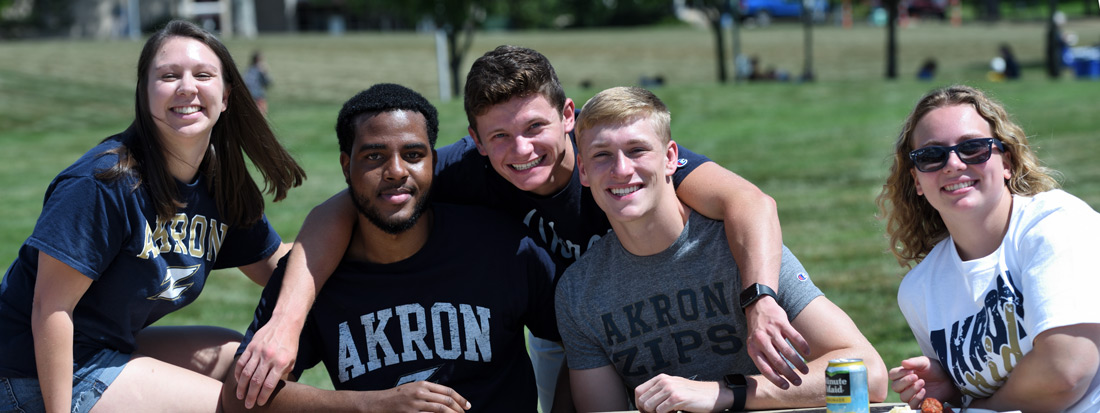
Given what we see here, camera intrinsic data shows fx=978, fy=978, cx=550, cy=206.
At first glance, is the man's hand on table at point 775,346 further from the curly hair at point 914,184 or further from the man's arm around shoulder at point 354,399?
the man's arm around shoulder at point 354,399

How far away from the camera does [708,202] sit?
12.2ft

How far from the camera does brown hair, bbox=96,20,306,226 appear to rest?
3.64 meters

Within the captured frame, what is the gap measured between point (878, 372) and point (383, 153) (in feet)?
6.53

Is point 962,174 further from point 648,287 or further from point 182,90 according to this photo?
point 182,90

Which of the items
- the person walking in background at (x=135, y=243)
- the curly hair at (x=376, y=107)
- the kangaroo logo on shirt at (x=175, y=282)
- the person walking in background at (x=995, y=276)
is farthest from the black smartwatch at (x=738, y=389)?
the kangaroo logo on shirt at (x=175, y=282)

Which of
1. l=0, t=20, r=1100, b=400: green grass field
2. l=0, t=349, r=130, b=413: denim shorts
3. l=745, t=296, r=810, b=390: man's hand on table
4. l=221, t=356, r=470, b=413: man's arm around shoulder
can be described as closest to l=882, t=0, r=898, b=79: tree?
l=0, t=20, r=1100, b=400: green grass field

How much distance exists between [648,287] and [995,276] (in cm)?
118

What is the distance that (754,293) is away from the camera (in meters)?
3.35

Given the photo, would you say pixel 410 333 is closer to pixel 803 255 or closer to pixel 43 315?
pixel 43 315

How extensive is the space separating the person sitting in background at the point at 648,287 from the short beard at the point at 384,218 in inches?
25.0

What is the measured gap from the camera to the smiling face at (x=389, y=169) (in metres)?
3.79

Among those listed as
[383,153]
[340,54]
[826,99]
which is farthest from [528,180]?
[340,54]

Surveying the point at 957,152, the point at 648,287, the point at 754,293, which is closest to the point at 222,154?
the point at 648,287

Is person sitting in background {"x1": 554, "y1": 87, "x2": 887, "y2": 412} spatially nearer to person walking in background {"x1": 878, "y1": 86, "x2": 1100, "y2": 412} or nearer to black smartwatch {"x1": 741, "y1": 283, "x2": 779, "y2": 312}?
black smartwatch {"x1": 741, "y1": 283, "x2": 779, "y2": 312}
